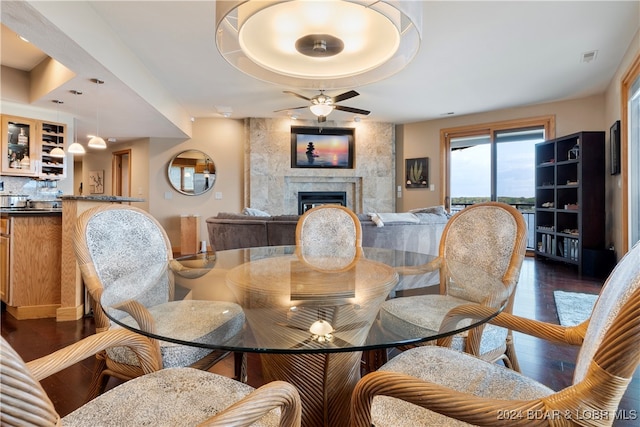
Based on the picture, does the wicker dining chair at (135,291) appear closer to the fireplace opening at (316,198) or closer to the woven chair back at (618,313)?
the woven chair back at (618,313)

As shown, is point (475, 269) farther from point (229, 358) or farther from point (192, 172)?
point (192, 172)

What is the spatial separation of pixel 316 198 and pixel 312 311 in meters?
5.78

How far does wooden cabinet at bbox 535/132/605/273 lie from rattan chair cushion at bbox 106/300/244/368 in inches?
196

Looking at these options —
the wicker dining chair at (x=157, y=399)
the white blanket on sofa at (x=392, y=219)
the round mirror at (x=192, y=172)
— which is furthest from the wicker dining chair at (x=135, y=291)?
the round mirror at (x=192, y=172)

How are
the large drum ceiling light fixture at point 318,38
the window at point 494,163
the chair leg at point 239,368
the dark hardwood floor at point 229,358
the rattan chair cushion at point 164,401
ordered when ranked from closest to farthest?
the rattan chair cushion at point 164,401, the large drum ceiling light fixture at point 318,38, the chair leg at point 239,368, the dark hardwood floor at point 229,358, the window at point 494,163

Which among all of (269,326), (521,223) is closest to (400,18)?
(521,223)

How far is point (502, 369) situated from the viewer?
95cm

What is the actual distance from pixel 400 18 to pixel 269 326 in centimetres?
132

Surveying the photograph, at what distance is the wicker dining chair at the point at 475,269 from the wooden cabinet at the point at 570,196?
Result: 3823 millimetres

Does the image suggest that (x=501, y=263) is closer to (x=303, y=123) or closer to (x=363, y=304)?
(x=363, y=304)

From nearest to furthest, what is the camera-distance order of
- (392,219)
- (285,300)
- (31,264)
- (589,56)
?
(285,300) → (31,264) → (392,219) → (589,56)

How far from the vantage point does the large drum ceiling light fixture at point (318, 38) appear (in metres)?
1.32

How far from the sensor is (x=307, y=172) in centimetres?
658

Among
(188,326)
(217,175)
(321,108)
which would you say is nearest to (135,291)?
(188,326)
